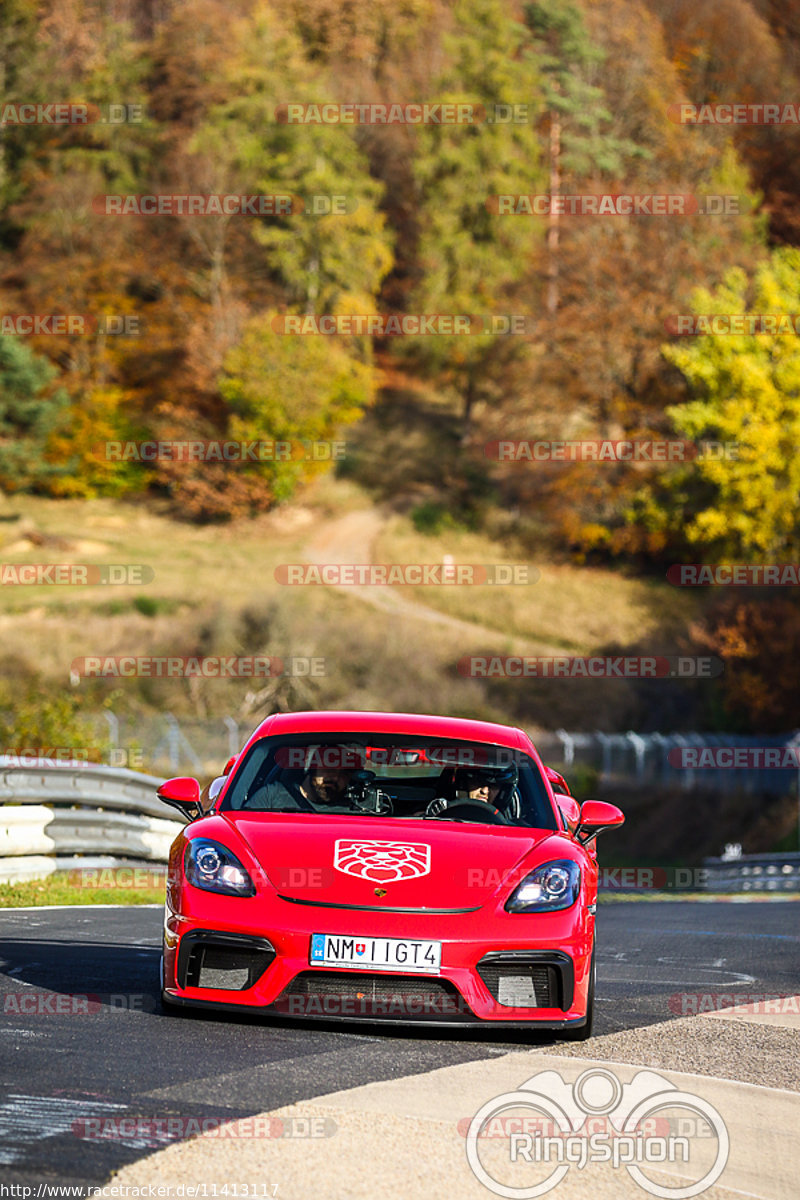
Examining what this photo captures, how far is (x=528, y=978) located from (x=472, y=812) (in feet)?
3.78

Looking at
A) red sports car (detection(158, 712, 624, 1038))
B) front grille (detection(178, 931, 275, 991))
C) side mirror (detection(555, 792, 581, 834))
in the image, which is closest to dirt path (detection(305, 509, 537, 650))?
side mirror (detection(555, 792, 581, 834))

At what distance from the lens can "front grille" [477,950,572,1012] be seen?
6094mm

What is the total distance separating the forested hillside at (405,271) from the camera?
6288 centimetres

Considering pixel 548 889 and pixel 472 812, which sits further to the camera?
pixel 472 812

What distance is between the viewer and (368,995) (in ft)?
19.7

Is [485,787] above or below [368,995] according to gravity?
above

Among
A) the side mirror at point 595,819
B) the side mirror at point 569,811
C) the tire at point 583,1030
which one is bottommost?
the tire at point 583,1030

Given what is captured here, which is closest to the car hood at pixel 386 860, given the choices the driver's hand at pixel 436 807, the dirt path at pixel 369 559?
the driver's hand at pixel 436 807

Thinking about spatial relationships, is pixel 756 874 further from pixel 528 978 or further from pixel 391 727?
pixel 528 978

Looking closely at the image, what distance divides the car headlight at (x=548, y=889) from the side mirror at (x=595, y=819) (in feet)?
2.08

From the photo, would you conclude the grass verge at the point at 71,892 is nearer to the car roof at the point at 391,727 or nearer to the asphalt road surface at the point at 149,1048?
the asphalt road surface at the point at 149,1048

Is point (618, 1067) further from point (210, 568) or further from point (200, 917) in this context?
point (210, 568)

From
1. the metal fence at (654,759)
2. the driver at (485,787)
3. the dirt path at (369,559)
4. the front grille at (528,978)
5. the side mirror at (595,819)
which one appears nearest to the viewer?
the front grille at (528,978)

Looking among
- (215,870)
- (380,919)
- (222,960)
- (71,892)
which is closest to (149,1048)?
(222,960)
